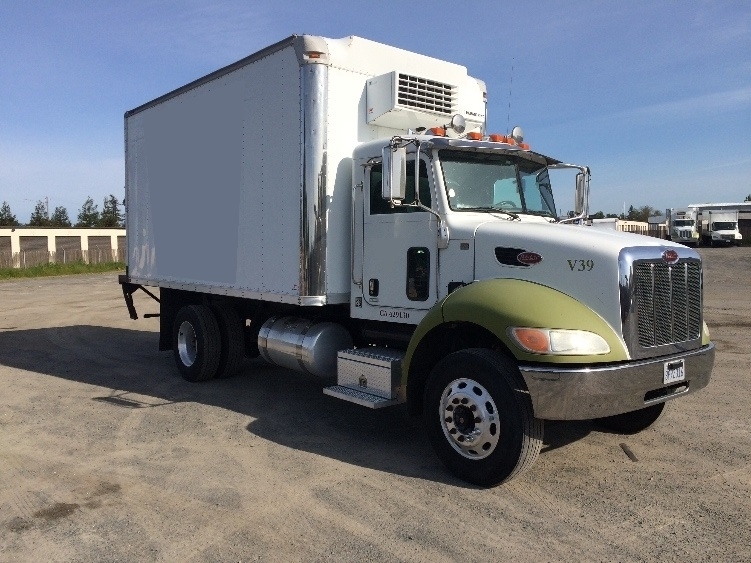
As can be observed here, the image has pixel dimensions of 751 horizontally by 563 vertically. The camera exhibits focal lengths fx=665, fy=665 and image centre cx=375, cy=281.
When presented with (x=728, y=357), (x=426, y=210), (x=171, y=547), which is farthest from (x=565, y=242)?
(x=728, y=357)

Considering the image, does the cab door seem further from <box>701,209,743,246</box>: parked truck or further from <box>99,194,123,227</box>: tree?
<box>99,194,123,227</box>: tree

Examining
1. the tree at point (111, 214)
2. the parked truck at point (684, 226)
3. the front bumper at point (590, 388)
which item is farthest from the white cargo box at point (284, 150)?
the tree at point (111, 214)

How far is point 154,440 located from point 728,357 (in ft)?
28.1

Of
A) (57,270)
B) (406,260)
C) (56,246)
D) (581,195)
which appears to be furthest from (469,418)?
(56,246)

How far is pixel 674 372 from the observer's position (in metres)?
5.17

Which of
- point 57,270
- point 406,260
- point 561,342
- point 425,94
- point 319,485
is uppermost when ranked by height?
point 425,94

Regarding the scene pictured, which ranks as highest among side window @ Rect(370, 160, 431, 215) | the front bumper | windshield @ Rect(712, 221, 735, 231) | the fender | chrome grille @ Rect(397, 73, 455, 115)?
chrome grille @ Rect(397, 73, 455, 115)

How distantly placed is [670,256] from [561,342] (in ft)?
4.33

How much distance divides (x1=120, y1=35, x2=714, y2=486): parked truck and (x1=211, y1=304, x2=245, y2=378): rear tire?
0.03m

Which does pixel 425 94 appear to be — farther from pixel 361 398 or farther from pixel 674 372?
pixel 674 372

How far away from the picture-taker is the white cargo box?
267 inches

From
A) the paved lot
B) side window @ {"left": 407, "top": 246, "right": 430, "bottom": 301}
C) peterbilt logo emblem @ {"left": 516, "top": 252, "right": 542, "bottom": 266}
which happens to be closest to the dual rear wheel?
the paved lot

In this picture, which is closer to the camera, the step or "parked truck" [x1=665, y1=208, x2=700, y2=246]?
the step

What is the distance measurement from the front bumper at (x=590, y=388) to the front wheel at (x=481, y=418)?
156 mm
